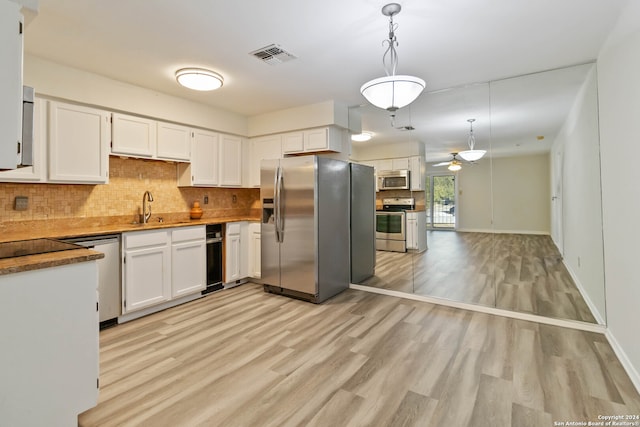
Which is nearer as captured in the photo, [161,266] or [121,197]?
[161,266]

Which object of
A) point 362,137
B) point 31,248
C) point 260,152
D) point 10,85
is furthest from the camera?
point 260,152

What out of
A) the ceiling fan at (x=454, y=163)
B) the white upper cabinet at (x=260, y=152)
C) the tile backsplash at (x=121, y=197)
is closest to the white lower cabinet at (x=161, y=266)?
the tile backsplash at (x=121, y=197)

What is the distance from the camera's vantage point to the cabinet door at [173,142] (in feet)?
12.2

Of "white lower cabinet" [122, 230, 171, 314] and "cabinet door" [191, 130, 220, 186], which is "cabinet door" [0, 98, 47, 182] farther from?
"cabinet door" [191, 130, 220, 186]

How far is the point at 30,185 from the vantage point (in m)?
2.95

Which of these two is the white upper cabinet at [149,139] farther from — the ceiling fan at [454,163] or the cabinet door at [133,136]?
the ceiling fan at [454,163]

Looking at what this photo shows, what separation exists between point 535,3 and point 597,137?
1475mm

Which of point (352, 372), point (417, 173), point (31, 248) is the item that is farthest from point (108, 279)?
point (417, 173)

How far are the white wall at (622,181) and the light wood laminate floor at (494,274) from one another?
2.30 feet

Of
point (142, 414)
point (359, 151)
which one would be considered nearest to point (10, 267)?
point (142, 414)

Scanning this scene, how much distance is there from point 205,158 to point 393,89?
295 cm

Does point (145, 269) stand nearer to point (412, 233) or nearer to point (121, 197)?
point (121, 197)

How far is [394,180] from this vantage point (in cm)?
409

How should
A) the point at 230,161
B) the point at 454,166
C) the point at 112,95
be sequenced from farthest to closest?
the point at 230,161, the point at 454,166, the point at 112,95
